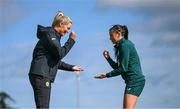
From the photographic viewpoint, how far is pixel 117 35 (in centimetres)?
937

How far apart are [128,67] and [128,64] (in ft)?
0.16

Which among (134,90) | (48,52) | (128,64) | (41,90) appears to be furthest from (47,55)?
(134,90)

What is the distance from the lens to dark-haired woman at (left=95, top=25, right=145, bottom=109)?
9.15 metres

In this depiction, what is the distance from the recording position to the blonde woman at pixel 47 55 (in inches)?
360

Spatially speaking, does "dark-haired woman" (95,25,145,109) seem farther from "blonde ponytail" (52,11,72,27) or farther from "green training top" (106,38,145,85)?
"blonde ponytail" (52,11,72,27)

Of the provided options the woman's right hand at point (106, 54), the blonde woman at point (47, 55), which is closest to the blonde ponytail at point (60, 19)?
the blonde woman at point (47, 55)

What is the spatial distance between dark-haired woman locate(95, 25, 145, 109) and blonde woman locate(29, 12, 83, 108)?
716mm

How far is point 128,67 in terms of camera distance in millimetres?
9219

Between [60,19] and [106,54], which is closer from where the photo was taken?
[60,19]

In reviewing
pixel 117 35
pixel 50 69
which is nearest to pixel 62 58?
pixel 50 69

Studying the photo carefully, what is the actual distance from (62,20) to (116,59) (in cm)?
105

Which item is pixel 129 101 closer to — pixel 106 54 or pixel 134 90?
pixel 134 90

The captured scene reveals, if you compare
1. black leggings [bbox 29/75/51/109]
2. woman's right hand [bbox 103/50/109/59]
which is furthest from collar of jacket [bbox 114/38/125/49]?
black leggings [bbox 29/75/51/109]

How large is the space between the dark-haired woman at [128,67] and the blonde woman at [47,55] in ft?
2.35
